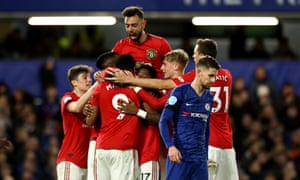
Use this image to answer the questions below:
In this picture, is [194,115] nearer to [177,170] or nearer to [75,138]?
[177,170]

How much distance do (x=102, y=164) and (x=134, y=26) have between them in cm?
139

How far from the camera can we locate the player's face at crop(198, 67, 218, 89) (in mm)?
11562

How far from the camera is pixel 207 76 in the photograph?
11578mm

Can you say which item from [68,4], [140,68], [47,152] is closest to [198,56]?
[140,68]

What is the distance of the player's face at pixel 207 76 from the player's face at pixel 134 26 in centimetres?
94

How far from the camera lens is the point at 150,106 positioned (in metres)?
12.1

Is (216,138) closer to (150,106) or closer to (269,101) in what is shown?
(150,106)

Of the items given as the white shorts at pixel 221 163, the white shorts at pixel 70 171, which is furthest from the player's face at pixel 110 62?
the white shorts at pixel 221 163

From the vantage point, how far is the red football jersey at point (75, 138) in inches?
505

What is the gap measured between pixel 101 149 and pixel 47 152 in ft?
20.1

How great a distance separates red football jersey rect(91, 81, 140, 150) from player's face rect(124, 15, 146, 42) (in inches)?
21.8

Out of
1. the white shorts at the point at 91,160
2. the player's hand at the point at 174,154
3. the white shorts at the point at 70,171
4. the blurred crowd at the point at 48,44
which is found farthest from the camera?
the blurred crowd at the point at 48,44

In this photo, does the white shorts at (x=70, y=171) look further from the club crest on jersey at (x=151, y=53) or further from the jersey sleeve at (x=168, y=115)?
the jersey sleeve at (x=168, y=115)

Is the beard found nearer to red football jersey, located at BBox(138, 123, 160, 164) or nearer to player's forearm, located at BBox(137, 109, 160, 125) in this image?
player's forearm, located at BBox(137, 109, 160, 125)
